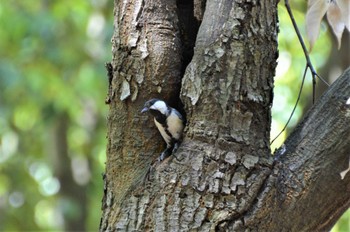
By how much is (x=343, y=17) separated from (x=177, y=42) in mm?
502

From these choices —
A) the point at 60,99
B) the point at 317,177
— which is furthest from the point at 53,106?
the point at 317,177

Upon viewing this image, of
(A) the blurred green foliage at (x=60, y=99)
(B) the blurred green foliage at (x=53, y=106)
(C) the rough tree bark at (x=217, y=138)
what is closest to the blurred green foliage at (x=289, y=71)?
(A) the blurred green foliage at (x=60, y=99)

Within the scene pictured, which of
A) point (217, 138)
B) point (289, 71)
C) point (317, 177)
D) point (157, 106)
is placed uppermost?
point (289, 71)

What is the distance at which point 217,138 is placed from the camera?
1.96 m

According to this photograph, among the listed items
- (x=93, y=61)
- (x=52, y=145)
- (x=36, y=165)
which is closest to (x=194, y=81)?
(x=93, y=61)

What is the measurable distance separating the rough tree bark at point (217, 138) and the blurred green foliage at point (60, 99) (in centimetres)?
306

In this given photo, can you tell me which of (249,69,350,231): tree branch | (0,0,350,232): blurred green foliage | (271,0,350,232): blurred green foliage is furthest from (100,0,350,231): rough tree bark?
(271,0,350,232): blurred green foliage

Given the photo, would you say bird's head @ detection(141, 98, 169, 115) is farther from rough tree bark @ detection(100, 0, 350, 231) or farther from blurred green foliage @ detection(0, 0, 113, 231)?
blurred green foliage @ detection(0, 0, 113, 231)

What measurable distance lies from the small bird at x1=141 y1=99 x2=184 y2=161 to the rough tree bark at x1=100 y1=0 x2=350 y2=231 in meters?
0.04

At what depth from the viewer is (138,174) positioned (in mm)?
2072

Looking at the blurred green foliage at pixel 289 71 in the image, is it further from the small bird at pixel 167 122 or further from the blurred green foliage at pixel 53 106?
the small bird at pixel 167 122

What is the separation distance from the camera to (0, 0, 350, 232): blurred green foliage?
573 cm

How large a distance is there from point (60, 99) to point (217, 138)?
4.23 metres

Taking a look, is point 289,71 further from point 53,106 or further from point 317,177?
point 317,177
